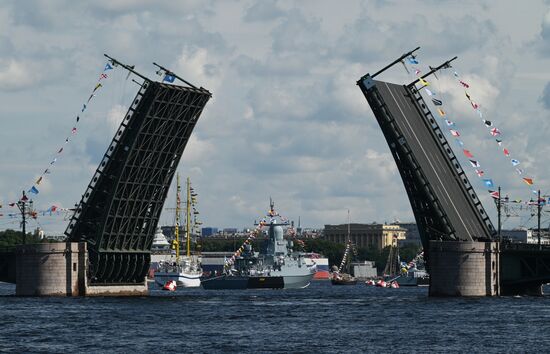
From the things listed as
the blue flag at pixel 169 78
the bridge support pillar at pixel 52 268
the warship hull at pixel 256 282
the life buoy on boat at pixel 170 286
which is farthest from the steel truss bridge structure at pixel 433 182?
the life buoy on boat at pixel 170 286

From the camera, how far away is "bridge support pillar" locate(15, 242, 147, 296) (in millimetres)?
77188

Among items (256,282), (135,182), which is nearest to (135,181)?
(135,182)

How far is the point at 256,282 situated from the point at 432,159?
53728 millimetres

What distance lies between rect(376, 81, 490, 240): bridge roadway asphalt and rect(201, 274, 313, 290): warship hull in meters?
50.8

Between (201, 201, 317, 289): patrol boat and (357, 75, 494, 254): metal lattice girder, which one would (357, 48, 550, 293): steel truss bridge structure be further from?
(201, 201, 317, 289): patrol boat

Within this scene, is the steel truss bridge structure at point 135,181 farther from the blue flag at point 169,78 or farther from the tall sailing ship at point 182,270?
the tall sailing ship at point 182,270

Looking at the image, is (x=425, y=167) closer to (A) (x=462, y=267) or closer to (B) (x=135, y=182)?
(A) (x=462, y=267)

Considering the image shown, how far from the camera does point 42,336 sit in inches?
2089

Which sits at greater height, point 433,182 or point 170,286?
point 433,182

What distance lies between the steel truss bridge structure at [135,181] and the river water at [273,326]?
114 inches

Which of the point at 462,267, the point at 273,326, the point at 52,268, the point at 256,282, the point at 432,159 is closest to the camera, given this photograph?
the point at 273,326

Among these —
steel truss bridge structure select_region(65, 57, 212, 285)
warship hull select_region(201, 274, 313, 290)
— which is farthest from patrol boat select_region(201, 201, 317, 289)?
steel truss bridge structure select_region(65, 57, 212, 285)

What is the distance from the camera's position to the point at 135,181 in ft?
249

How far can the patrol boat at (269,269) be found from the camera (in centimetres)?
12706
